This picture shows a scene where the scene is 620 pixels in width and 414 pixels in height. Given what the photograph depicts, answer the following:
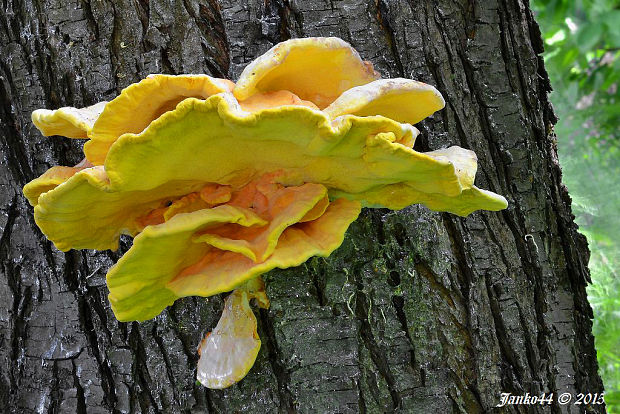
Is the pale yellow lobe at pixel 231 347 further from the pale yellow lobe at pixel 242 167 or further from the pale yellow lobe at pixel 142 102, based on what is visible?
the pale yellow lobe at pixel 142 102

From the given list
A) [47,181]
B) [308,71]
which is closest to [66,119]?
[47,181]

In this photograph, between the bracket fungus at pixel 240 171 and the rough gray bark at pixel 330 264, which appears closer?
the bracket fungus at pixel 240 171

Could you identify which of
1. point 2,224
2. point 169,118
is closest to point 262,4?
point 169,118

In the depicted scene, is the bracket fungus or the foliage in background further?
the foliage in background

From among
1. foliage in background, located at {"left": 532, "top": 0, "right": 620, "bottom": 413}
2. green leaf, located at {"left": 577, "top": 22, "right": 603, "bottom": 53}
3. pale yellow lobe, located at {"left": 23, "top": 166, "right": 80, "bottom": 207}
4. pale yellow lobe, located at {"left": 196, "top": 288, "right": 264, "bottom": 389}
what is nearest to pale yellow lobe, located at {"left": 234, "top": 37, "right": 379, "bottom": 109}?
pale yellow lobe, located at {"left": 23, "top": 166, "right": 80, "bottom": 207}

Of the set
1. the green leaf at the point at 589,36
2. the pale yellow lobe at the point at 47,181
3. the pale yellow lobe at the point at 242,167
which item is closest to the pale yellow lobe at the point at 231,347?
the pale yellow lobe at the point at 242,167

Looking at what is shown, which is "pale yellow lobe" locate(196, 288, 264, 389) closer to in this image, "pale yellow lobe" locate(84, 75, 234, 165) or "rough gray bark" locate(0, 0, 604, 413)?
"rough gray bark" locate(0, 0, 604, 413)

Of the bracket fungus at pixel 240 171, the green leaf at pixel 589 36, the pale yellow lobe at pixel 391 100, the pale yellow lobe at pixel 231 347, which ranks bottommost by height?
the pale yellow lobe at pixel 231 347

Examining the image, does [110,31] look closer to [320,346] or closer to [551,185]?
[320,346]
